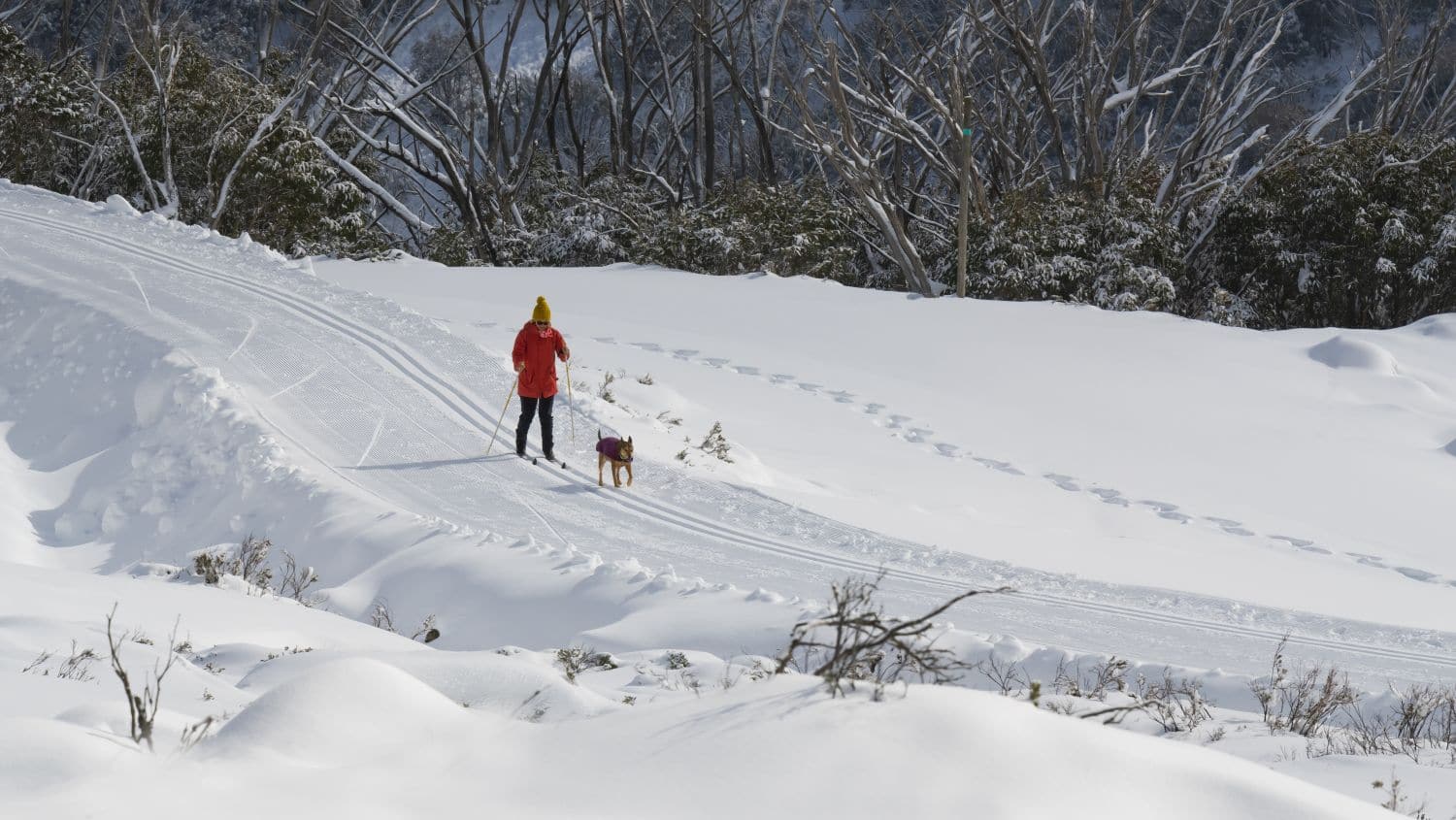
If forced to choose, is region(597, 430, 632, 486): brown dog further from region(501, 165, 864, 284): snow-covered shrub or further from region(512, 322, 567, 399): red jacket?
region(501, 165, 864, 284): snow-covered shrub

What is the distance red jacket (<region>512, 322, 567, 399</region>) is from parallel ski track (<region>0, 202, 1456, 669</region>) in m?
0.73

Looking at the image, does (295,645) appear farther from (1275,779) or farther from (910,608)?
(1275,779)

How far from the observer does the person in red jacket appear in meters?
11.0

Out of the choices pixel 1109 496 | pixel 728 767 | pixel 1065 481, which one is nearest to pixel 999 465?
pixel 1065 481

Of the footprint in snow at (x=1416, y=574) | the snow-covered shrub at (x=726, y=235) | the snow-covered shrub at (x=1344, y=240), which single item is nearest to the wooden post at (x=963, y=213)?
the snow-covered shrub at (x=726, y=235)

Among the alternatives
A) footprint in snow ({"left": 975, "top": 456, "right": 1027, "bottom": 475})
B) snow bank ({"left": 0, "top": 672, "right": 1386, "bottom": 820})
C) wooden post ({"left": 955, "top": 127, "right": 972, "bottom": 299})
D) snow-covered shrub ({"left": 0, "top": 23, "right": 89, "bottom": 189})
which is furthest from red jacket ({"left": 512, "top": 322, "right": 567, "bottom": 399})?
snow-covered shrub ({"left": 0, "top": 23, "right": 89, "bottom": 189})

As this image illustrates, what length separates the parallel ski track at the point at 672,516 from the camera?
27.0 feet

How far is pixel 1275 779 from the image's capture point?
11.7 ft

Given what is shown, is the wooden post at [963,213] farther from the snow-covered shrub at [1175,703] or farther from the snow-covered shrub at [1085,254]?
the snow-covered shrub at [1175,703]

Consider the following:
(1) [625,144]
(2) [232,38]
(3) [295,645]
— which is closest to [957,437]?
(3) [295,645]

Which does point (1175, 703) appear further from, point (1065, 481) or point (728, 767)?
point (1065, 481)

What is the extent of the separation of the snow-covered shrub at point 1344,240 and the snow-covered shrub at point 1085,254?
120 centimetres

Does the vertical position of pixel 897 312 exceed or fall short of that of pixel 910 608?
it exceeds it

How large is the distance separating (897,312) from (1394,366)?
260 inches
